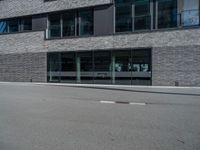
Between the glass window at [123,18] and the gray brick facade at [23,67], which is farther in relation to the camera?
the gray brick facade at [23,67]

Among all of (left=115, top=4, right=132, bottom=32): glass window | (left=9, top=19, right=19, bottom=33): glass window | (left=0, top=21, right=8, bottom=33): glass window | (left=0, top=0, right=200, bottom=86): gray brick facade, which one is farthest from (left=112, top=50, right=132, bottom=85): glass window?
(left=0, top=21, right=8, bottom=33): glass window

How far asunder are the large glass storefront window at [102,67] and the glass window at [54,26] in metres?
1.95

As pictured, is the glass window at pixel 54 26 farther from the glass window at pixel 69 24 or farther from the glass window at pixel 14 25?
the glass window at pixel 14 25

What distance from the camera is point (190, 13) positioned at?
16688 mm

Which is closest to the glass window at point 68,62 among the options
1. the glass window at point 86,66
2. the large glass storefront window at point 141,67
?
the glass window at point 86,66

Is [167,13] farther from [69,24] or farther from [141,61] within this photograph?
[69,24]

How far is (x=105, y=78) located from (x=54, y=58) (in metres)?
5.43

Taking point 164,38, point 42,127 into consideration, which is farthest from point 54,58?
point 42,127

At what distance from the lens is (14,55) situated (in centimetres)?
2253

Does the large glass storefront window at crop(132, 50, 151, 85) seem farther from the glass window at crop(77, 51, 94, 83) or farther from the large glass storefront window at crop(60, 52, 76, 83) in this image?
the large glass storefront window at crop(60, 52, 76, 83)

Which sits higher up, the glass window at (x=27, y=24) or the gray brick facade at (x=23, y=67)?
the glass window at (x=27, y=24)

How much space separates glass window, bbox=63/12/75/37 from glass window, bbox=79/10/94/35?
833 millimetres

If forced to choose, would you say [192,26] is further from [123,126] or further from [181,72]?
[123,126]

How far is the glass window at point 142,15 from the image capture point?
58.2ft
